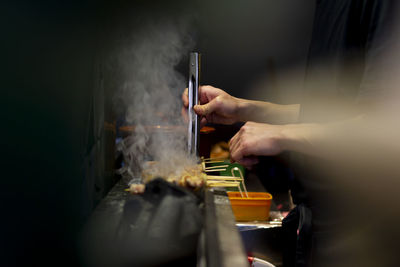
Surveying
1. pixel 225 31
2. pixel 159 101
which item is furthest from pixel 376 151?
pixel 225 31

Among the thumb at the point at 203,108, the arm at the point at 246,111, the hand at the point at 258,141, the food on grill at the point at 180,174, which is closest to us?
the food on grill at the point at 180,174

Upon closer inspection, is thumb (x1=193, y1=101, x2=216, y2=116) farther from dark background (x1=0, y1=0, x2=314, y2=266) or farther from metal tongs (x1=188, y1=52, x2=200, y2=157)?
dark background (x1=0, y1=0, x2=314, y2=266)

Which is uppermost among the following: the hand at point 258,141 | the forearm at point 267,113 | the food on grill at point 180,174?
the forearm at point 267,113

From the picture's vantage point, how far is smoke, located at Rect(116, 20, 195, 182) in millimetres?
1725

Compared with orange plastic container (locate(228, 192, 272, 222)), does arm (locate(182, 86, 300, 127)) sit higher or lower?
higher

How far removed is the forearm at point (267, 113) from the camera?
7.91 ft

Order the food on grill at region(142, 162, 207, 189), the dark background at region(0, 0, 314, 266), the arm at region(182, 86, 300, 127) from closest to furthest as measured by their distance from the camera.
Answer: the dark background at region(0, 0, 314, 266) → the food on grill at region(142, 162, 207, 189) → the arm at region(182, 86, 300, 127)

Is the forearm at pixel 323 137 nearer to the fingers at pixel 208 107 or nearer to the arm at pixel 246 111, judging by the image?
the fingers at pixel 208 107

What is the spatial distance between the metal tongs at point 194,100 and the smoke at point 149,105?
0.09 meters

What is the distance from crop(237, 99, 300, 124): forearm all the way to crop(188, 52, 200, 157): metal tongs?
790mm

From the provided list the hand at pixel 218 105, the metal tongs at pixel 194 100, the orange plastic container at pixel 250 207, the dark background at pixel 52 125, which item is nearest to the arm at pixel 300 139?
the metal tongs at pixel 194 100

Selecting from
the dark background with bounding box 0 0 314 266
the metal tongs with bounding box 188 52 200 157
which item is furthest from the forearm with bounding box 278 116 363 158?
the dark background with bounding box 0 0 314 266

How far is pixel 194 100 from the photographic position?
170 cm

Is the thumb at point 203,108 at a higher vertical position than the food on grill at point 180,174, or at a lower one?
higher
